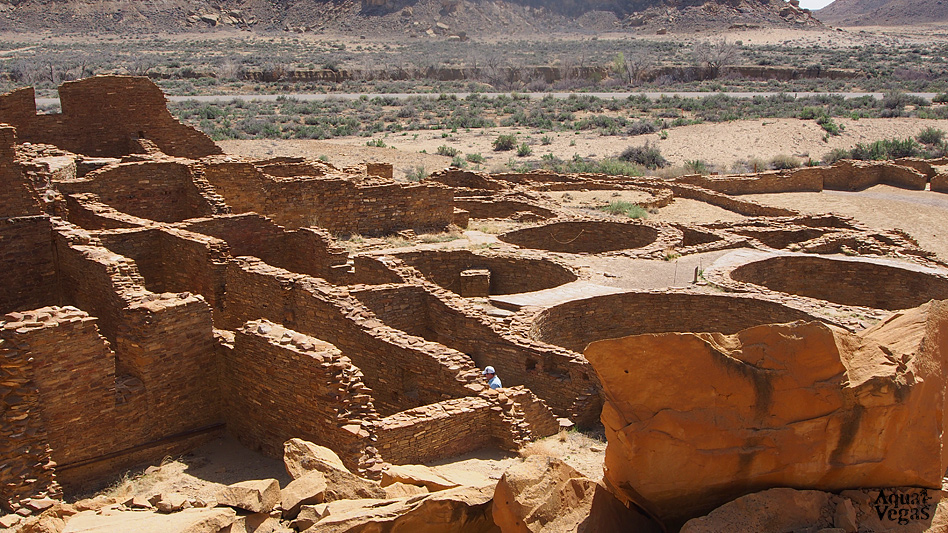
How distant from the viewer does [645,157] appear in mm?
34688

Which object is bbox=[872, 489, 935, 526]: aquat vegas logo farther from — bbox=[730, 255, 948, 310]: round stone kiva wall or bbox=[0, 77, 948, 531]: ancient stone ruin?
bbox=[730, 255, 948, 310]: round stone kiva wall

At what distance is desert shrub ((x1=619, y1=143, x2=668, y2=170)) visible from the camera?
1348 inches

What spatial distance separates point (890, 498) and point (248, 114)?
40.5 meters

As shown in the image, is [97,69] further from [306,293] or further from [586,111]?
[306,293]

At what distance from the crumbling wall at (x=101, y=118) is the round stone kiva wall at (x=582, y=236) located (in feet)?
26.2

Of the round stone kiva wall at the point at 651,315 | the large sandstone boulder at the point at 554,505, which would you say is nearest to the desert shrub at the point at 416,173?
the round stone kiva wall at the point at 651,315

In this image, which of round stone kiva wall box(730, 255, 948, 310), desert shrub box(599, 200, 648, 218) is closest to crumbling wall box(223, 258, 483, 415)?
round stone kiva wall box(730, 255, 948, 310)

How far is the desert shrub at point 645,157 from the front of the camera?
34.2 metres

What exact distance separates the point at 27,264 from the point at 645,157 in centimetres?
2602

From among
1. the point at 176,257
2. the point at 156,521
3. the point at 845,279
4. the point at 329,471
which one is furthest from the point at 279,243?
the point at 845,279

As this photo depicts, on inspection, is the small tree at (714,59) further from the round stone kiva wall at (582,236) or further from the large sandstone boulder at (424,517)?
the large sandstone boulder at (424,517)

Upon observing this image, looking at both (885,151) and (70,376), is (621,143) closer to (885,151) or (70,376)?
(885,151)

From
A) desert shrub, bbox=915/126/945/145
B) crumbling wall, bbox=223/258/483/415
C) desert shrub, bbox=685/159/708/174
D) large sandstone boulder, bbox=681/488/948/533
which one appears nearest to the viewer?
large sandstone boulder, bbox=681/488/948/533

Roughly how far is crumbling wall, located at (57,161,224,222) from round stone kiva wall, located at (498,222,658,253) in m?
6.55
